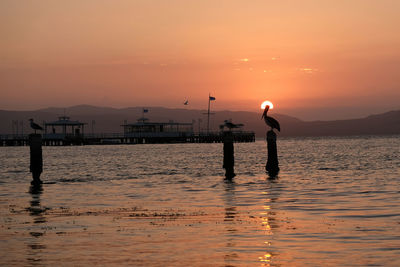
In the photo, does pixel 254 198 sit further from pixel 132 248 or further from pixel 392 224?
pixel 132 248

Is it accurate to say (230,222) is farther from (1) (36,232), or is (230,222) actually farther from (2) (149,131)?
(2) (149,131)

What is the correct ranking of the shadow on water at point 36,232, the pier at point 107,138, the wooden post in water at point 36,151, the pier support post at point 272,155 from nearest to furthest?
the shadow on water at point 36,232 → the wooden post in water at point 36,151 → the pier support post at point 272,155 → the pier at point 107,138

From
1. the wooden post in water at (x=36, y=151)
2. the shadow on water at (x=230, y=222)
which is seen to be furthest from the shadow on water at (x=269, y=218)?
the wooden post in water at (x=36, y=151)

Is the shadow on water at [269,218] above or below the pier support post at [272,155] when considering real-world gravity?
below

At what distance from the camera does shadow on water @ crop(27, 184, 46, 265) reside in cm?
1509

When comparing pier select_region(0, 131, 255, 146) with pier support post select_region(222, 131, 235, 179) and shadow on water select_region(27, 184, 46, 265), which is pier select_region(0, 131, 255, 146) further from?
shadow on water select_region(27, 184, 46, 265)

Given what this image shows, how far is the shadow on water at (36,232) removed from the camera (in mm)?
15086

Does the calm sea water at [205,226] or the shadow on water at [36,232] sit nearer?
the calm sea water at [205,226]

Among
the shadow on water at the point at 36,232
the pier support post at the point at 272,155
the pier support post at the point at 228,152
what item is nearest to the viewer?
the shadow on water at the point at 36,232

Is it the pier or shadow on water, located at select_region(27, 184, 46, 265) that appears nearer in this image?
shadow on water, located at select_region(27, 184, 46, 265)

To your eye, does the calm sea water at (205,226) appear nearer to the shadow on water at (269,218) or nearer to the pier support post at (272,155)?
the shadow on water at (269,218)

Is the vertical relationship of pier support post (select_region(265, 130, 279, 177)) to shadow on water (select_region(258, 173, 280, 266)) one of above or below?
above

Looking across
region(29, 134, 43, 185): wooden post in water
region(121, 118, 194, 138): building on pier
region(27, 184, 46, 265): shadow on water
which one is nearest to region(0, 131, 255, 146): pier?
region(121, 118, 194, 138): building on pier

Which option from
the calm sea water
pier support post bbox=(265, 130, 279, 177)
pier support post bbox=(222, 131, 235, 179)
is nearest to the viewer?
the calm sea water
